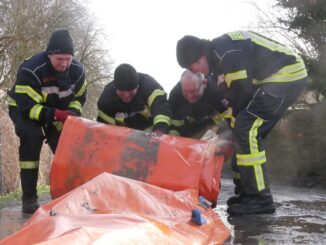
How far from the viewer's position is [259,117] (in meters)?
3.99

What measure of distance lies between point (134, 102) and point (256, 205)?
1.68m

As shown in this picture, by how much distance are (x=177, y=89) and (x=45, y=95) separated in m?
1.46

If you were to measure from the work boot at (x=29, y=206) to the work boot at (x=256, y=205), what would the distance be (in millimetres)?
1914

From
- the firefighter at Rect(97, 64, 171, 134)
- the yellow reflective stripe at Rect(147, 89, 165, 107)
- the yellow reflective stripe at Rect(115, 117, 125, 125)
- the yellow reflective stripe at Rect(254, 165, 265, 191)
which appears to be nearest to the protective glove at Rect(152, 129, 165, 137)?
the firefighter at Rect(97, 64, 171, 134)

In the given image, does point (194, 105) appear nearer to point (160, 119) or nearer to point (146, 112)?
point (146, 112)

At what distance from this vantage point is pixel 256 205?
3.94 m

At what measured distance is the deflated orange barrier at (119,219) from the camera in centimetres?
174

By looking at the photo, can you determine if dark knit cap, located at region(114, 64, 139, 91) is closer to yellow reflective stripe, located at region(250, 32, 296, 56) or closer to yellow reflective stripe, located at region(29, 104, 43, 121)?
yellow reflective stripe, located at region(29, 104, 43, 121)

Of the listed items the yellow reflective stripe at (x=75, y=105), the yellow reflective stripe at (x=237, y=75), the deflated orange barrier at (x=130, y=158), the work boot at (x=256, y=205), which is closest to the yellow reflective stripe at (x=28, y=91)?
the yellow reflective stripe at (x=75, y=105)

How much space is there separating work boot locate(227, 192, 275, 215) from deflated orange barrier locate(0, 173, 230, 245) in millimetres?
744

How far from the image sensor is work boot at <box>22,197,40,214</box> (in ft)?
14.7

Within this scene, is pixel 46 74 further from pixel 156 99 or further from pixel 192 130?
pixel 192 130

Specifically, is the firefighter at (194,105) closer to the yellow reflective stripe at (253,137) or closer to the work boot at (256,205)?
the yellow reflective stripe at (253,137)

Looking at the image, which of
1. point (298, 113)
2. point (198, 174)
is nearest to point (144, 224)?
point (198, 174)
